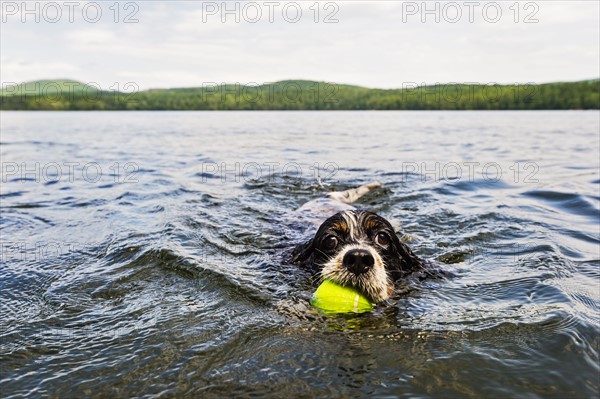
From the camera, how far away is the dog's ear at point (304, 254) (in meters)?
6.00

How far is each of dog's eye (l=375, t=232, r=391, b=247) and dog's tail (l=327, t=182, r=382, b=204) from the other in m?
3.64

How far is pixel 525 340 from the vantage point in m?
4.12

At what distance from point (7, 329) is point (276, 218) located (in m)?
5.16

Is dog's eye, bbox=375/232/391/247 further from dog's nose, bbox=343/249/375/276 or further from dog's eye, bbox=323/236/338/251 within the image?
dog's nose, bbox=343/249/375/276

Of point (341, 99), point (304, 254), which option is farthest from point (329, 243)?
point (341, 99)

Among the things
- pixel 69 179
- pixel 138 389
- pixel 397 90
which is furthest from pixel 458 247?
pixel 397 90

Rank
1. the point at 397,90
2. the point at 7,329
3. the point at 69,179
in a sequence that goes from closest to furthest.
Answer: the point at 7,329 < the point at 69,179 < the point at 397,90

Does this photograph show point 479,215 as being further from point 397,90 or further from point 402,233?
point 397,90

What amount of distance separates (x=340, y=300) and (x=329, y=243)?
95 centimetres

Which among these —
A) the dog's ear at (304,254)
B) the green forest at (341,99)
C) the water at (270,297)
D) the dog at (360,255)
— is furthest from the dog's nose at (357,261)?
the green forest at (341,99)

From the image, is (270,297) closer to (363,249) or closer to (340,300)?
(340,300)

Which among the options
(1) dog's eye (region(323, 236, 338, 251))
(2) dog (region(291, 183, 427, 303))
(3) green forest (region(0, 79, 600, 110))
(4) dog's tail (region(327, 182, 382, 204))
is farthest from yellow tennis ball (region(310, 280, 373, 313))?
(3) green forest (region(0, 79, 600, 110))

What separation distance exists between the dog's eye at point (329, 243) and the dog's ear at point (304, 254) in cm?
25

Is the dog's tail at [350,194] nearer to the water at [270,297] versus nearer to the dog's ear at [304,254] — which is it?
the water at [270,297]
